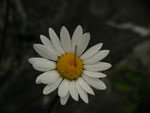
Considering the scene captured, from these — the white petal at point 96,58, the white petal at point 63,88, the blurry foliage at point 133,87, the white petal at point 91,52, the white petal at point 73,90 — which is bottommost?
the blurry foliage at point 133,87

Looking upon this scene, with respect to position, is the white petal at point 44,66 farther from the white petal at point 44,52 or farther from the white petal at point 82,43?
the white petal at point 82,43

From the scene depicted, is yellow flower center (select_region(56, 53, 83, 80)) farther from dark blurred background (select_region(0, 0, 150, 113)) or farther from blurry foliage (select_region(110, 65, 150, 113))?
blurry foliage (select_region(110, 65, 150, 113))

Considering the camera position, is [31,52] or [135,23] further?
[135,23]

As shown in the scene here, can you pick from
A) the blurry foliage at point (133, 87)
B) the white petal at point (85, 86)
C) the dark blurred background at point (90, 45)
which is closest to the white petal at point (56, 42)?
the white petal at point (85, 86)

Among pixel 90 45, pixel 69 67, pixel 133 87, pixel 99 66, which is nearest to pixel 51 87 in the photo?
pixel 69 67

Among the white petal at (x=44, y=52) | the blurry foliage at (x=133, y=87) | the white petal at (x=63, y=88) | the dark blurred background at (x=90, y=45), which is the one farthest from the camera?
the blurry foliage at (x=133, y=87)

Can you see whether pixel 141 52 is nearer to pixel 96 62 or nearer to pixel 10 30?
pixel 10 30

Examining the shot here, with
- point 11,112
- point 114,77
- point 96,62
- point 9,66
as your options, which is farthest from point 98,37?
point 96,62
